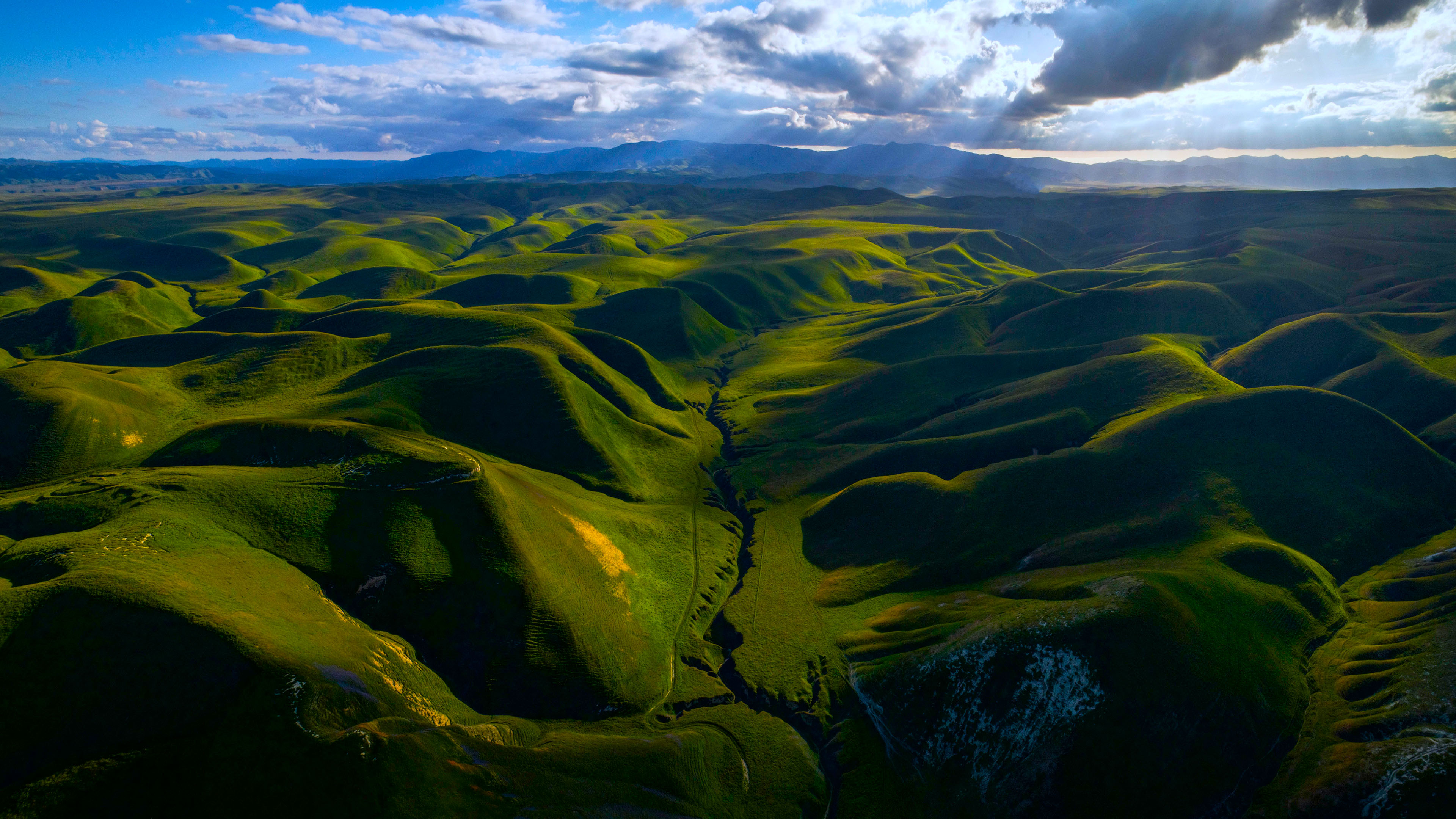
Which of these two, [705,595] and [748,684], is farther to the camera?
[705,595]

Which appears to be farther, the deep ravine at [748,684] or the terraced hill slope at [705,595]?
the deep ravine at [748,684]

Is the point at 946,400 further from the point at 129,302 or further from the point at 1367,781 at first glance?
the point at 129,302

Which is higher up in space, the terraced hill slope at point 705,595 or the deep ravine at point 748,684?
the terraced hill slope at point 705,595

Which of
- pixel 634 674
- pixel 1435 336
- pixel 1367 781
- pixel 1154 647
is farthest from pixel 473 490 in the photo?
pixel 1435 336

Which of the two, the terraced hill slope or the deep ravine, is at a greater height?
the terraced hill slope

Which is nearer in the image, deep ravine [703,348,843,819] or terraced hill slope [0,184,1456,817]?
terraced hill slope [0,184,1456,817]

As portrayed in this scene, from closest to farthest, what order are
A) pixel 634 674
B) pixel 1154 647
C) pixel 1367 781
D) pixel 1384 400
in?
pixel 1367 781, pixel 1154 647, pixel 634 674, pixel 1384 400

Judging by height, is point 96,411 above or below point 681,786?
above

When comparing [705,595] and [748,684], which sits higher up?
[705,595]
